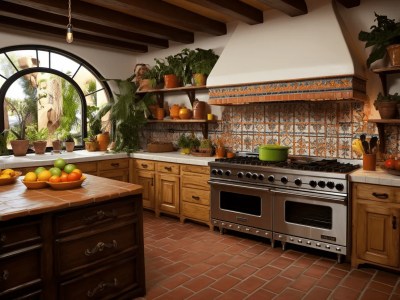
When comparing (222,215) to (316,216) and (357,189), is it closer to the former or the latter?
(316,216)

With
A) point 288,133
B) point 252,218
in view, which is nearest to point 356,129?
point 288,133

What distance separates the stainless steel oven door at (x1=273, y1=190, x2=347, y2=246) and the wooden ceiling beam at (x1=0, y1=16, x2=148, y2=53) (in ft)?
11.9

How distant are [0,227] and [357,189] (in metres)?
2.95

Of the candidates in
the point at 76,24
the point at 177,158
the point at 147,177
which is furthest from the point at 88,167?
the point at 76,24

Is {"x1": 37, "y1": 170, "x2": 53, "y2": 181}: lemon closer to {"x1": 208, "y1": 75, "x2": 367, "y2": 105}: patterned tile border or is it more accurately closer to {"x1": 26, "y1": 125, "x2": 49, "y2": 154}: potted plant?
{"x1": 208, "y1": 75, "x2": 367, "y2": 105}: patterned tile border

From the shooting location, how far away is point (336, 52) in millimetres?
3559

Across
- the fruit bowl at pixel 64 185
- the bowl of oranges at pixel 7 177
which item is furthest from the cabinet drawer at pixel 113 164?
the fruit bowl at pixel 64 185

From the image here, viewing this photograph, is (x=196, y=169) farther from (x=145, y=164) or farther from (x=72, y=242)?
(x=72, y=242)

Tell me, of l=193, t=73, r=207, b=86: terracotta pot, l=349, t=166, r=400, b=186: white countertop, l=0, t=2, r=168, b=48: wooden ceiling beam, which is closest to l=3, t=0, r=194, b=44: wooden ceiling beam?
l=0, t=2, r=168, b=48: wooden ceiling beam

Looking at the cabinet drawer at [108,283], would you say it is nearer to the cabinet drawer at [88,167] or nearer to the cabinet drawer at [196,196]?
the cabinet drawer at [196,196]

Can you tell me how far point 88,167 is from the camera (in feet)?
16.3

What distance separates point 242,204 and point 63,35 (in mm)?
3579

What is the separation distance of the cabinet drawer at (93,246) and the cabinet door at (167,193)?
2.16 meters

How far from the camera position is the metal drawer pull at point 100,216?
243 cm
